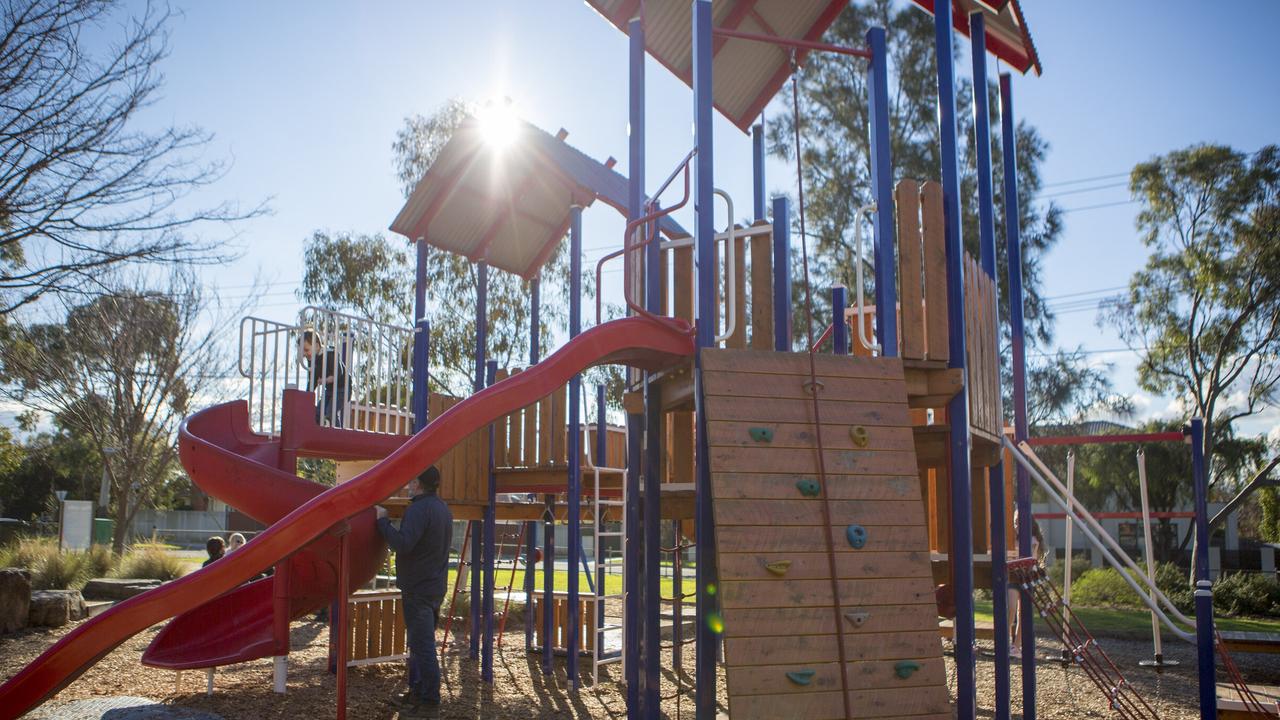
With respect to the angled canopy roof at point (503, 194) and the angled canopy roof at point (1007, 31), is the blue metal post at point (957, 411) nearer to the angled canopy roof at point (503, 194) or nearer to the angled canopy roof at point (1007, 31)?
the angled canopy roof at point (1007, 31)

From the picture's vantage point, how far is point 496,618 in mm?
15891

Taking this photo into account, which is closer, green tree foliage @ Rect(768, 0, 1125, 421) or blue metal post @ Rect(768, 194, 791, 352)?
blue metal post @ Rect(768, 194, 791, 352)

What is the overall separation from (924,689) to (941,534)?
9.52 feet

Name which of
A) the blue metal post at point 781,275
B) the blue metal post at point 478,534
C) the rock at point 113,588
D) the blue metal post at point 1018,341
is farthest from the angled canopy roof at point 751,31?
the rock at point 113,588

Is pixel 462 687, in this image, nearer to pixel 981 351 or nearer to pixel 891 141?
pixel 981 351

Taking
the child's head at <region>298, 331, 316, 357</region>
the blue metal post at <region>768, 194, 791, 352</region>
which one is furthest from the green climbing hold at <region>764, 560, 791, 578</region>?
the child's head at <region>298, 331, 316, 357</region>

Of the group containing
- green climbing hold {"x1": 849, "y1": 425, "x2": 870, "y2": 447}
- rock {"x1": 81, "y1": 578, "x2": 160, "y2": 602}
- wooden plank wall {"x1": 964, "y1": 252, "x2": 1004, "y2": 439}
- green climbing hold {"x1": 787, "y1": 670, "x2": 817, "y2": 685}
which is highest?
wooden plank wall {"x1": 964, "y1": 252, "x2": 1004, "y2": 439}

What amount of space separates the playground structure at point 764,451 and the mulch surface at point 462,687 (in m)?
0.72

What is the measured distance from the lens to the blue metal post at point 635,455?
6.87 m

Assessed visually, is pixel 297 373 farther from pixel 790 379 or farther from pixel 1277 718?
pixel 1277 718

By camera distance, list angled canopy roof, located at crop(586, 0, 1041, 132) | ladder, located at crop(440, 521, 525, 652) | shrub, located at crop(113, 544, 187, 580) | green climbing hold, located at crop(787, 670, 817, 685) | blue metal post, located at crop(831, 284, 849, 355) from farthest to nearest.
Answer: shrub, located at crop(113, 544, 187, 580), ladder, located at crop(440, 521, 525, 652), angled canopy roof, located at crop(586, 0, 1041, 132), blue metal post, located at crop(831, 284, 849, 355), green climbing hold, located at crop(787, 670, 817, 685)

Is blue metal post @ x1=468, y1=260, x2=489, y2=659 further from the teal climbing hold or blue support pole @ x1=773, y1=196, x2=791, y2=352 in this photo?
the teal climbing hold

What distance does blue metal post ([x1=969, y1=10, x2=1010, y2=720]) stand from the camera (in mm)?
6270

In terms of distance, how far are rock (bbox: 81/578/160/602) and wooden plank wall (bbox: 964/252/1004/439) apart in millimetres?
12619
